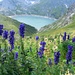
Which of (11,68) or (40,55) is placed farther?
(40,55)

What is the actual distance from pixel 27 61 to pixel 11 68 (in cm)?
68

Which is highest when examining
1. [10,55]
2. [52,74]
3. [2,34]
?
[2,34]

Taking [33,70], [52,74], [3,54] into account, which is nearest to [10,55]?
[3,54]

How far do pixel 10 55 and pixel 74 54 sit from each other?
5151 mm

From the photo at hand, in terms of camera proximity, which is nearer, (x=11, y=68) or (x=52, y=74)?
(x=11, y=68)

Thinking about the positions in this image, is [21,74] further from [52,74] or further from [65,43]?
[65,43]

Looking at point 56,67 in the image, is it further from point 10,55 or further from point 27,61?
point 10,55

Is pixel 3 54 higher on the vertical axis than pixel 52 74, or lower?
higher

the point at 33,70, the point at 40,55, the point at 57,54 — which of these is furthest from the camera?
the point at 40,55

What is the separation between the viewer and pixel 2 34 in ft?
31.7

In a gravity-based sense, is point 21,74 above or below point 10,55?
below

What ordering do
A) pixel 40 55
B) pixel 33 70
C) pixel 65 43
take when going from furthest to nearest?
pixel 65 43 < pixel 40 55 < pixel 33 70

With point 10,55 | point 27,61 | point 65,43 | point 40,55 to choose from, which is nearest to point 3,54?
point 10,55

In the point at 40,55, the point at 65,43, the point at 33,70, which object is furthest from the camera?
the point at 65,43
